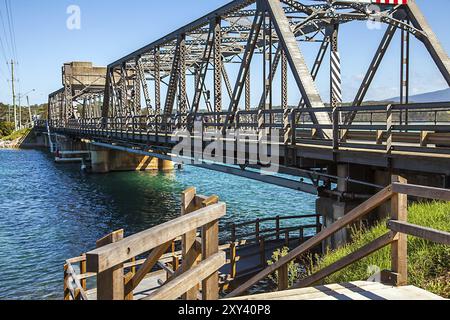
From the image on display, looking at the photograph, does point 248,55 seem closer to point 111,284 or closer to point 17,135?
point 111,284

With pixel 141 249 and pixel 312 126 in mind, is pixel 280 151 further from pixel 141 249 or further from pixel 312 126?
pixel 141 249

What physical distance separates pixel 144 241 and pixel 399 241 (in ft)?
10.5

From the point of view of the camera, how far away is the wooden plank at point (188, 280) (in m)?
3.66

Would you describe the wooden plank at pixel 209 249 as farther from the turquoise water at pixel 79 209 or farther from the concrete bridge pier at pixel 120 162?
the concrete bridge pier at pixel 120 162

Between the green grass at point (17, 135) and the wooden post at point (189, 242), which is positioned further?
the green grass at point (17, 135)

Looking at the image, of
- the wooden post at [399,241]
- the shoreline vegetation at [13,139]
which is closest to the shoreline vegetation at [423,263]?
the wooden post at [399,241]

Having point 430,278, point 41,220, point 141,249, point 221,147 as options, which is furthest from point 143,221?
point 141,249

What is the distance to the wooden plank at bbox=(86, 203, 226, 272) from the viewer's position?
2.99 m

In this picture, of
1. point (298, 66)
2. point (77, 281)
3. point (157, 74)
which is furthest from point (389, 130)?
point (157, 74)

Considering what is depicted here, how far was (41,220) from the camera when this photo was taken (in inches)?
1128

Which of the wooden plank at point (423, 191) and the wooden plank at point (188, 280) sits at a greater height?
the wooden plank at point (423, 191)

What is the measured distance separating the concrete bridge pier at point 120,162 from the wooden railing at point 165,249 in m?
50.5

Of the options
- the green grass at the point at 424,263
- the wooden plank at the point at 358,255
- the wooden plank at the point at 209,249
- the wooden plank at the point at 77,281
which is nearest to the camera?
the wooden plank at the point at 209,249
